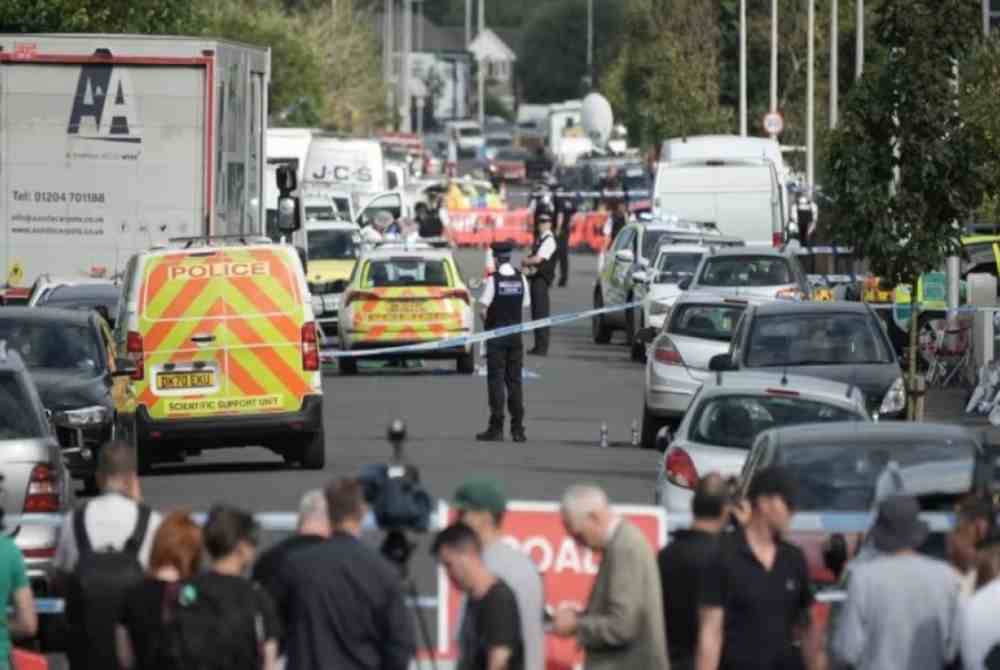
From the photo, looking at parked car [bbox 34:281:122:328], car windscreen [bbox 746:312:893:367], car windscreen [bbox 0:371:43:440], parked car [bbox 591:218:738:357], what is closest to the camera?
car windscreen [bbox 0:371:43:440]

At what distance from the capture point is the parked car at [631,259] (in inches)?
1583

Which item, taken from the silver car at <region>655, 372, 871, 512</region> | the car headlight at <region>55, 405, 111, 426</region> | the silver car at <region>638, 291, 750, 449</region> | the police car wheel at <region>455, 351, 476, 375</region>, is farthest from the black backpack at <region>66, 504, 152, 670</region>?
the police car wheel at <region>455, 351, 476, 375</region>

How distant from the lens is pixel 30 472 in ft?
51.9

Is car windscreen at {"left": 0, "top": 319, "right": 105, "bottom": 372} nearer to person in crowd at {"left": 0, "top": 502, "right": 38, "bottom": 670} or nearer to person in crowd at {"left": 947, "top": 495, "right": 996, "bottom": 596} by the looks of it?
person in crowd at {"left": 0, "top": 502, "right": 38, "bottom": 670}

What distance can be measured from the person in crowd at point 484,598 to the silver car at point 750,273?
2428 centimetres

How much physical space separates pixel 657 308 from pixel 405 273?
383 centimetres

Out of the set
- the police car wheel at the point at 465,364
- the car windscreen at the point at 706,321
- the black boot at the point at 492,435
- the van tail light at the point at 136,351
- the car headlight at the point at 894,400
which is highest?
the van tail light at the point at 136,351

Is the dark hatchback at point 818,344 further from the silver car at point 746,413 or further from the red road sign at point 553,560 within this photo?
the red road sign at point 553,560

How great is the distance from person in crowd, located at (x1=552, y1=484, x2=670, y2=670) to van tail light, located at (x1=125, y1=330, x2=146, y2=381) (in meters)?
12.2

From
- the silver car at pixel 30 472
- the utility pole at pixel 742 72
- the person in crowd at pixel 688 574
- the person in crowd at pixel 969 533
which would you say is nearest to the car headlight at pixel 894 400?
the silver car at pixel 30 472

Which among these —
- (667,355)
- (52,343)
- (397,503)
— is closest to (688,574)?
(397,503)

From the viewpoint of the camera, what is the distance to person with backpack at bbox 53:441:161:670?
444 inches

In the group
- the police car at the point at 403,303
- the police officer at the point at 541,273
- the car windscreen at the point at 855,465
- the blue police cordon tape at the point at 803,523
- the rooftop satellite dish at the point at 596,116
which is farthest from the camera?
the rooftop satellite dish at the point at 596,116

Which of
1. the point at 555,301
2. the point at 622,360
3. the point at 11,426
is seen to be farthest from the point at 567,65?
the point at 11,426
